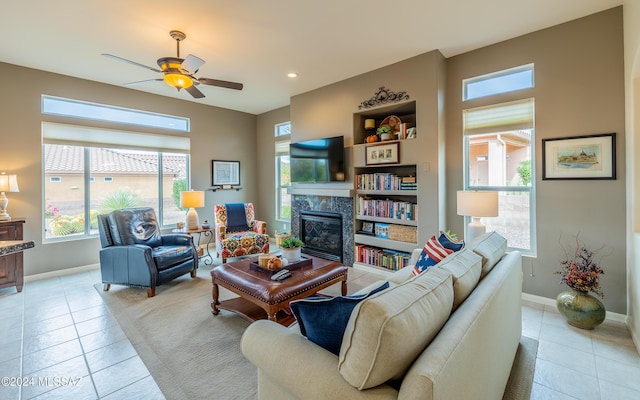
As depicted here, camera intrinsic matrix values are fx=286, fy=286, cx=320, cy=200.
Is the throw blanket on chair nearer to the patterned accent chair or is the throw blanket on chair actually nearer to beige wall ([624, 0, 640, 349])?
the patterned accent chair

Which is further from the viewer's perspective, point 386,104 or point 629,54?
point 386,104

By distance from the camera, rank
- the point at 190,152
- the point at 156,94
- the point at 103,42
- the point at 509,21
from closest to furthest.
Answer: the point at 509,21
the point at 103,42
the point at 156,94
the point at 190,152

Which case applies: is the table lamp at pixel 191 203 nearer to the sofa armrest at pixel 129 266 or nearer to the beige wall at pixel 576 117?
the sofa armrest at pixel 129 266

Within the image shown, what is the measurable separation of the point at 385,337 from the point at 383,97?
3.83 meters

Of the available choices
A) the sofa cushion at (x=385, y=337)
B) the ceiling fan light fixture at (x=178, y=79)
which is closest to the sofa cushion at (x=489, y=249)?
the sofa cushion at (x=385, y=337)

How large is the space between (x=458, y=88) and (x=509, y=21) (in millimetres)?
873

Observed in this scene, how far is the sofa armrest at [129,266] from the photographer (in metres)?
3.42

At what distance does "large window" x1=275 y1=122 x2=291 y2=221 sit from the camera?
6.33m

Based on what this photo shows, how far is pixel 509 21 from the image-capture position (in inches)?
118

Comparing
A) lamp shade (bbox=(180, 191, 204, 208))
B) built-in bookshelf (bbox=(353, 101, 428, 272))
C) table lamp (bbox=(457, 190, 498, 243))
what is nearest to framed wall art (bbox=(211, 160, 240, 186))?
lamp shade (bbox=(180, 191, 204, 208))

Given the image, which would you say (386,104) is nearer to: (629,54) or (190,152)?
(629,54)

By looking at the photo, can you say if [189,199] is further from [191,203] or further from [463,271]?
[463,271]

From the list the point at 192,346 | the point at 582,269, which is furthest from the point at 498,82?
the point at 192,346

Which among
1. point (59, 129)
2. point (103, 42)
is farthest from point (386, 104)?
point (59, 129)
